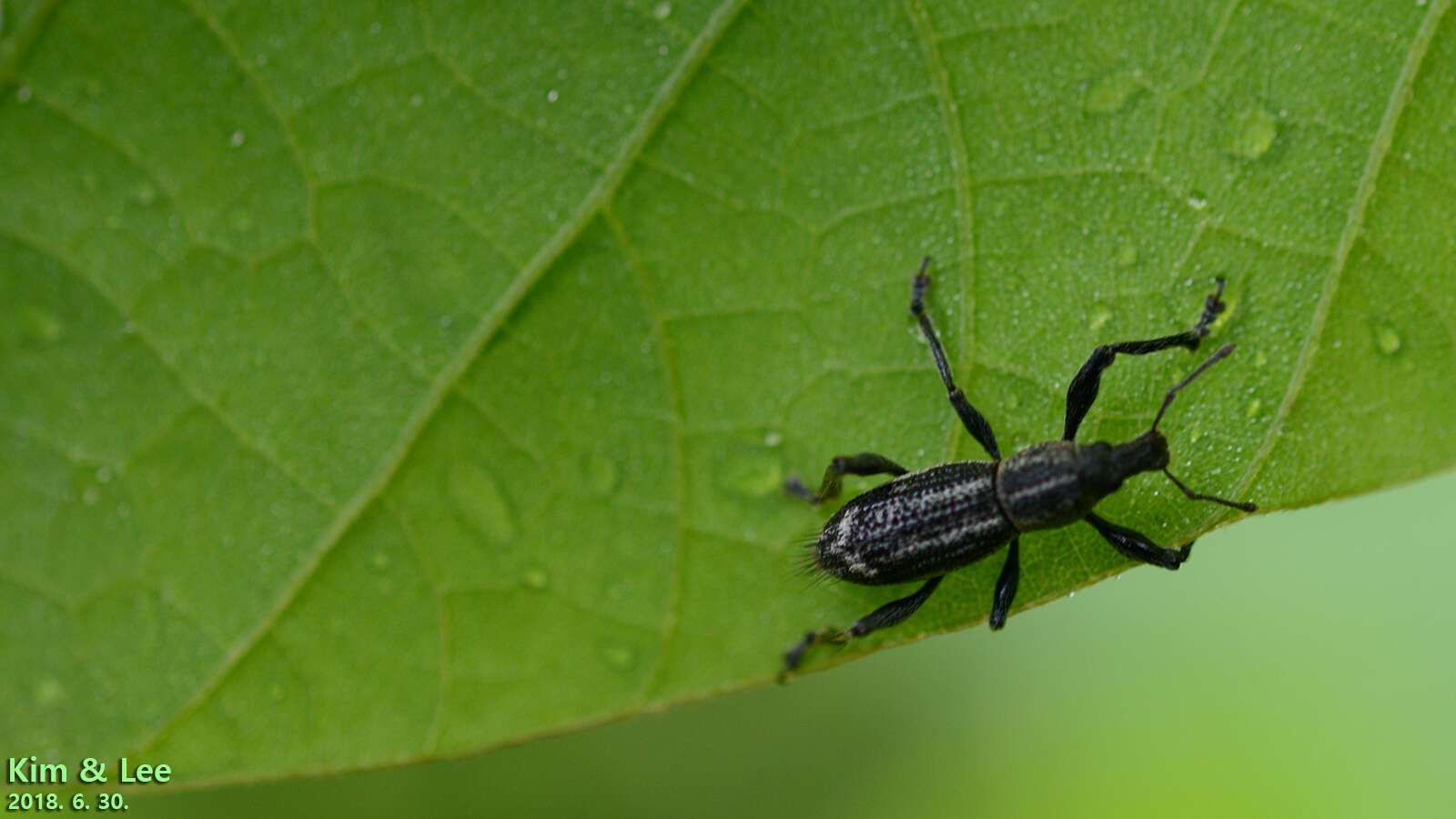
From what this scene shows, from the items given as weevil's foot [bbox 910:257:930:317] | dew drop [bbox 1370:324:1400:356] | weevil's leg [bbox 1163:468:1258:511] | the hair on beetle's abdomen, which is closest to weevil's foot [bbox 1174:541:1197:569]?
weevil's leg [bbox 1163:468:1258:511]

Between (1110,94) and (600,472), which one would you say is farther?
(600,472)

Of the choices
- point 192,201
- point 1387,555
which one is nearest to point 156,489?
point 192,201

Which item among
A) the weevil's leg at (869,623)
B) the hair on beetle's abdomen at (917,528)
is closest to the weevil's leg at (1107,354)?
the hair on beetle's abdomen at (917,528)

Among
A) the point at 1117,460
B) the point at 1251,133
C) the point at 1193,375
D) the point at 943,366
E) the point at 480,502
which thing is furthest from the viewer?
the point at 1117,460

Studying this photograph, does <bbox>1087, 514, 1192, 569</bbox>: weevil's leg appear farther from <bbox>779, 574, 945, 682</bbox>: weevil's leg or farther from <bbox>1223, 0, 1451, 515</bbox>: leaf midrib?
<bbox>779, 574, 945, 682</bbox>: weevil's leg

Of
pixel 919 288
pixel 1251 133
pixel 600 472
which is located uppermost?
pixel 1251 133

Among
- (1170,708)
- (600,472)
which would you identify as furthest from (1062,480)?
(600,472)

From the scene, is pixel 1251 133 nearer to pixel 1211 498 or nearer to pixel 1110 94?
pixel 1110 94
